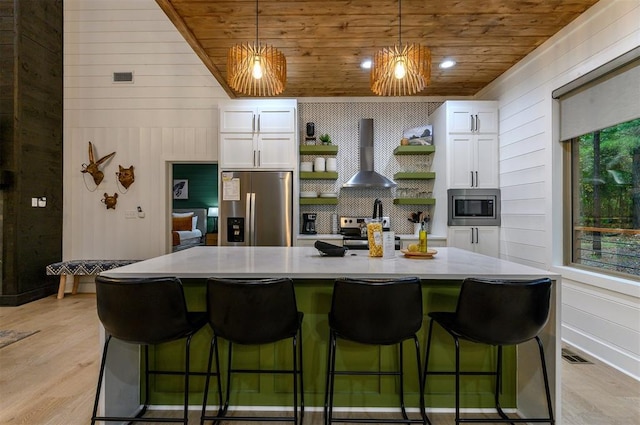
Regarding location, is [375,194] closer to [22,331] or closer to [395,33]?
[395,33]

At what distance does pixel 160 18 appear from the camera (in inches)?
198

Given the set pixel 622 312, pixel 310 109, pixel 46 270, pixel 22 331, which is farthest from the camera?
pixel 310 109

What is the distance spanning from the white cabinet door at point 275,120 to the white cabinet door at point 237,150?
0.69 ft

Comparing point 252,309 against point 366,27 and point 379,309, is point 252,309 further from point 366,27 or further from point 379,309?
point 366,27

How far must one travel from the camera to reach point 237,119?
4.44 m

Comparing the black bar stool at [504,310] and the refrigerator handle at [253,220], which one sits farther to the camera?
the refrigerator handle at [253,220]

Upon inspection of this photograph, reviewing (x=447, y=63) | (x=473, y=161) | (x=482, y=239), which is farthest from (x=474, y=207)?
(x=447, y=63)

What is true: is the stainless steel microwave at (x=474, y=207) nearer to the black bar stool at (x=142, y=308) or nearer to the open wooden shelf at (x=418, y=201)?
the open wooden shelf at (x=418, y=201)

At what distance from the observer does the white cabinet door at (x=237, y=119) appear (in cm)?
443

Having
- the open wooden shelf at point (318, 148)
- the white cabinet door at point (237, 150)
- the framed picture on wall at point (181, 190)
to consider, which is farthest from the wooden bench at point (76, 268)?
the framed picture on wall at point (181, 190)

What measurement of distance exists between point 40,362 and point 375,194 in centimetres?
412

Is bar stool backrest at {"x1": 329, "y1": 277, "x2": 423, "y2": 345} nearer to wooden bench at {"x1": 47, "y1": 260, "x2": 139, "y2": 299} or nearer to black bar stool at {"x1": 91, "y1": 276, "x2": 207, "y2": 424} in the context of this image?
black bar stool at {"x1": 91, "y1": 276, "x2": 207, "y2": 424}

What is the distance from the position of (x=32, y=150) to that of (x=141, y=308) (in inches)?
170

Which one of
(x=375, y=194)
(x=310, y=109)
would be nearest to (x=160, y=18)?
(x=310, y=109)
